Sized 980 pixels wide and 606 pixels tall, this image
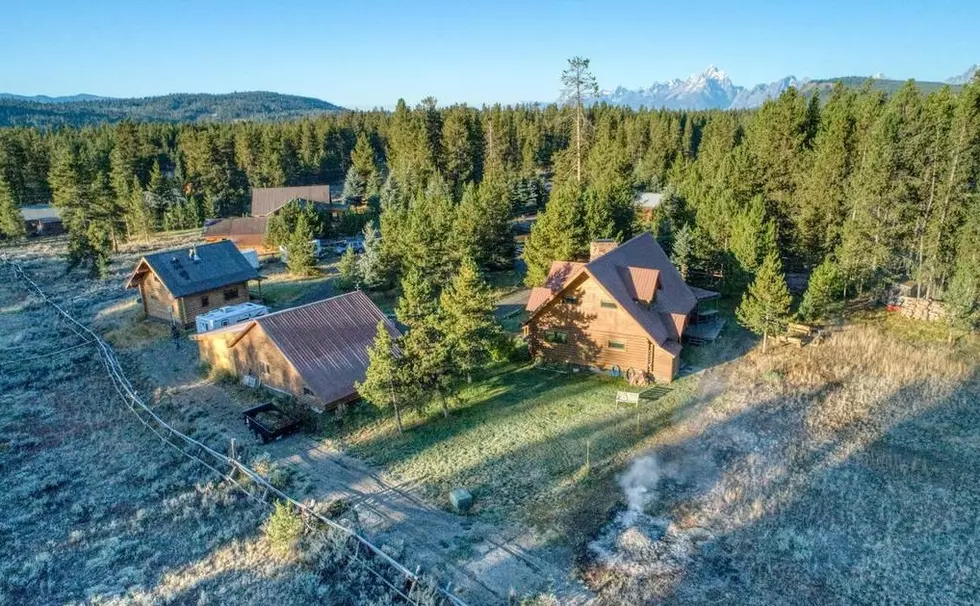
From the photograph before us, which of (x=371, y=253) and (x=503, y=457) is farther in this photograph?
(x=371, y=253)

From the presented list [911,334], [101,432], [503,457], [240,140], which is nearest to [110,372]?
[101,432]

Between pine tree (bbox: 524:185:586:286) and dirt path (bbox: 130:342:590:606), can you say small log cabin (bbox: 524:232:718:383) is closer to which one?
pine tree (bbox: 524:185:586:286)

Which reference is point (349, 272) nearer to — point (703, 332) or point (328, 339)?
point (328, 339)

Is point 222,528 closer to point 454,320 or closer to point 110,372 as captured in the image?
point 454,320

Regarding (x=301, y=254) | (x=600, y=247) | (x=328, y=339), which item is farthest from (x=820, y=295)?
(x=301, y=254)

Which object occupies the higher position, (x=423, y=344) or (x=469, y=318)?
(x=469, y=318)

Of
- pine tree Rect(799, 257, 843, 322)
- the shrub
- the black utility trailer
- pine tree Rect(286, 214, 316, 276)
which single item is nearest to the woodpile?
pine tree Rect(799, 257, 843, 322)
